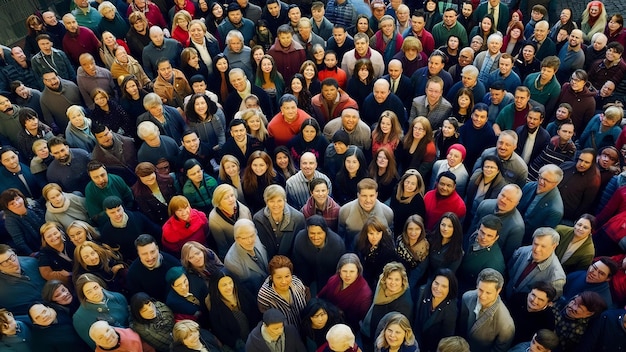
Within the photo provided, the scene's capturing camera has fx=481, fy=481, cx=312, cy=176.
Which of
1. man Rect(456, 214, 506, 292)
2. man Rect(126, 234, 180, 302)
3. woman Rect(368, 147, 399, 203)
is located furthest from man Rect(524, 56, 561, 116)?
man Rect(126, 234, 180, 302)

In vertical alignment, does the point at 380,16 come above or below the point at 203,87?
above

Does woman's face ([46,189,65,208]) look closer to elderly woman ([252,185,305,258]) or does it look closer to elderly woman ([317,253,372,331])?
elderly woman ([252,185,305,258])

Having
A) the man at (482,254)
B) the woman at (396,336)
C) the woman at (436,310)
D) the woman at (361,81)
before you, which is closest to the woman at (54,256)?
the woman at (396,336)

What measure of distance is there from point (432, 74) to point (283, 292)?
Answer: 4449 mm

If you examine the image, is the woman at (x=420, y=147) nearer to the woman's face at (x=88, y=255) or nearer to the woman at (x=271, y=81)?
the woman at (x=271, y=81)

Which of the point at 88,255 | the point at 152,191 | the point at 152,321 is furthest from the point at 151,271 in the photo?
the point at 152,191

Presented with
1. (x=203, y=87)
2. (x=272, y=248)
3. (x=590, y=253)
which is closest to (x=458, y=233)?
(x=590, y=253)

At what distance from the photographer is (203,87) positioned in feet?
24.6

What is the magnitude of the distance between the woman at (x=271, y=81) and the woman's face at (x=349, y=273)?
3978mm

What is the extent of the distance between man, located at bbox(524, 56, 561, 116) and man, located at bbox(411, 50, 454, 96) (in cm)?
122

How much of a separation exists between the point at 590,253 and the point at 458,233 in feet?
5.01

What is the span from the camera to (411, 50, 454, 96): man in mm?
7438

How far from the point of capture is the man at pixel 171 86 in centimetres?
771

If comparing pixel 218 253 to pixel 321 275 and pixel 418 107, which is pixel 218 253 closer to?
pixel 321 275
